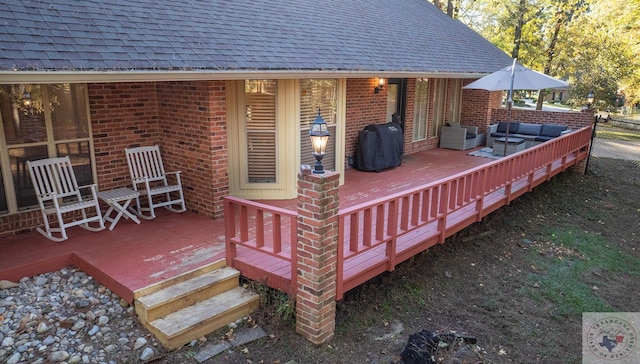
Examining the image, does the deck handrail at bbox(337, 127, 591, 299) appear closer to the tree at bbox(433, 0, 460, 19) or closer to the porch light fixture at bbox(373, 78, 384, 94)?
the porch light fixture at bbox(373, 78, 384, 94)

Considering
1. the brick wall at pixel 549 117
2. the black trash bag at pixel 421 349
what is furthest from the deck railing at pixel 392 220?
the brick wall at pixel 549 117

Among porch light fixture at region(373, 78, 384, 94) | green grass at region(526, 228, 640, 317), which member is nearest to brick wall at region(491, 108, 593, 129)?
green grass at region(526, 228, 640, 317)

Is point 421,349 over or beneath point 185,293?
beneath

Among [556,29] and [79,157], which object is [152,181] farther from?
[556,29]

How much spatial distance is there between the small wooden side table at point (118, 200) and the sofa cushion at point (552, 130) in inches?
437

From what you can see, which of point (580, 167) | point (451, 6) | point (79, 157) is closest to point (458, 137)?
point (580, 167)

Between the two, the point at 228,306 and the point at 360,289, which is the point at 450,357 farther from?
the point at 228,306

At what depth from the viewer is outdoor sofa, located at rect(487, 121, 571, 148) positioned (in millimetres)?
12188

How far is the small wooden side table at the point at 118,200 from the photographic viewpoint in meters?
5.79

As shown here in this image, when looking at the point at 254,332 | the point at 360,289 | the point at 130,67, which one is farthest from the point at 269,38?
the point at 254,332

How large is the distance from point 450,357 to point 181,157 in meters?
4.53

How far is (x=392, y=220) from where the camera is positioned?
493cm

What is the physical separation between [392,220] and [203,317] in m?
2.21

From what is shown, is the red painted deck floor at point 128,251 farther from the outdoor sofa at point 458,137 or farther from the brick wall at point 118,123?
the outdoor sofa at point 458,137
